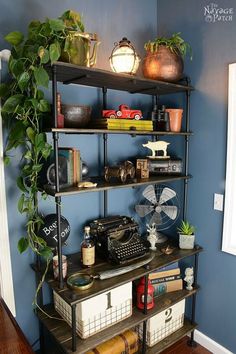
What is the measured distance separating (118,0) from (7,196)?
1.64 m

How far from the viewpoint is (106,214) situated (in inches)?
82.4

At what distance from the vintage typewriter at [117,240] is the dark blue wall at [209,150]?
57cm

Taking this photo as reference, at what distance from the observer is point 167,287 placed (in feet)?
6.88

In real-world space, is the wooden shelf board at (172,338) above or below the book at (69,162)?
below

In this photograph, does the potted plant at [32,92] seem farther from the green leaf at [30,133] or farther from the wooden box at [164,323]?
the wooden box at [164,323]

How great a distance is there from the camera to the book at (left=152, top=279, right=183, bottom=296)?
2049 mm

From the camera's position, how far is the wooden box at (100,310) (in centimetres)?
156

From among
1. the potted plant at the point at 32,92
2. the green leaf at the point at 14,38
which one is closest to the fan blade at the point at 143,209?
the potted plant at the point at 32,92

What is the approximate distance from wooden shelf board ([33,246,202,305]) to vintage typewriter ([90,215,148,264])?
8 centimetres

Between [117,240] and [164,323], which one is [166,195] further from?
[164,323]

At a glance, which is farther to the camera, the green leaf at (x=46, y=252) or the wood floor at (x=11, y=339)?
the green leaf at (x=46, y=252)

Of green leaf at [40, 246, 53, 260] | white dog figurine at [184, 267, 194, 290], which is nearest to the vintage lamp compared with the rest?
green leaf at [40, 246, 53, 260]

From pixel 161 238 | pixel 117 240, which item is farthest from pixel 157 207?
pixel 117 240

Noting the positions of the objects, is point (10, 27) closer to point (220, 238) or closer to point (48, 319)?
point (48, 319)
